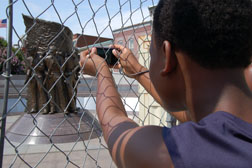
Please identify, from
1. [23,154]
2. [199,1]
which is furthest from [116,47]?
[23,154]

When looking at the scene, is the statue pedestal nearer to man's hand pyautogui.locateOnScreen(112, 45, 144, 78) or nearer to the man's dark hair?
man's hand pyautogui.locateOnScreen(112, 45, 144, 78)

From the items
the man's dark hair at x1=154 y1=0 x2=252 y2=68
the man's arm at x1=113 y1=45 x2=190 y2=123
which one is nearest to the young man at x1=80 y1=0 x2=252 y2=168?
the man's dark hair at x1=154 y1=0 x2=252 y2=68

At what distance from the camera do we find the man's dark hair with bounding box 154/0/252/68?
633mm

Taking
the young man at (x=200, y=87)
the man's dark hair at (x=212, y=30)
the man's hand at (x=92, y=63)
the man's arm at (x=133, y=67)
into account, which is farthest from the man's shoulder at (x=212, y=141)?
the man's arm at (x=133, y=67)

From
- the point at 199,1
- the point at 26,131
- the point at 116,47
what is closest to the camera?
the point at 199,1

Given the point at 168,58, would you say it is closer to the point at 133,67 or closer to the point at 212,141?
the point at 212,141

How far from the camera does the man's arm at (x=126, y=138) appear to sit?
1.93ft

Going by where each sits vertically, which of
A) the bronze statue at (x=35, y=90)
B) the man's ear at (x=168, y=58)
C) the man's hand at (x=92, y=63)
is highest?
the man's ear at (x=168, y=58)

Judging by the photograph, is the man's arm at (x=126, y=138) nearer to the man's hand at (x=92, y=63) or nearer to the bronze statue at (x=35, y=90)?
the man's hand at (x=92, y=63)

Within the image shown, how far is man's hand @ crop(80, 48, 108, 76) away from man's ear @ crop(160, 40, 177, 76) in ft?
1.36

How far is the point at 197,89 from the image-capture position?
68cm

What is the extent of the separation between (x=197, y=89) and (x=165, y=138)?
0.58ft

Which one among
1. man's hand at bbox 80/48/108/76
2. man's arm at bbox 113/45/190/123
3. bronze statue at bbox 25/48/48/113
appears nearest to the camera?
man's hand at bbox 80/48/108/76

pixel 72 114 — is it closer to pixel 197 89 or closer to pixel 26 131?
pixel 26 131
